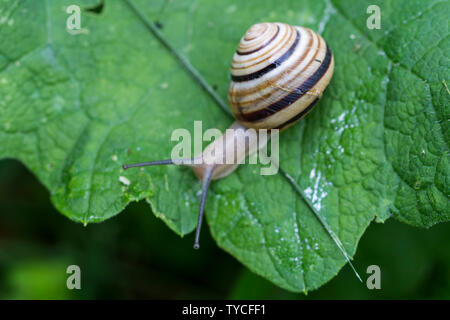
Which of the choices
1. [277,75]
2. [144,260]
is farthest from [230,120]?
[144,260]

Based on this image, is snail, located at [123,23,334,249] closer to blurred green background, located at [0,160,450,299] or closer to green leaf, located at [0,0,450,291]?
green leaf, located at [0,0,450,291]

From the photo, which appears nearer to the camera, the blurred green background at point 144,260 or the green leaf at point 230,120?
the green leaf at point 230,120

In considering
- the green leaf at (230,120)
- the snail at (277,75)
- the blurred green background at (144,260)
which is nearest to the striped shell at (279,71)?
the snail at (277,75)

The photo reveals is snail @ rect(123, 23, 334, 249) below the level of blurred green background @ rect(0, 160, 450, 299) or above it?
above

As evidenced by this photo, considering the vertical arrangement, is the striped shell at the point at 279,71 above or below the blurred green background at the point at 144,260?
above

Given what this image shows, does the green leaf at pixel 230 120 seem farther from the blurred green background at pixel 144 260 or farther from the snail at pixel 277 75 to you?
the blurred green background at pixel 144 260

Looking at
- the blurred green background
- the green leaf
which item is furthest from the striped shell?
the blurred green background

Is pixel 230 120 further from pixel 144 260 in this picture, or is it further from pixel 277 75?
pixel 144 260

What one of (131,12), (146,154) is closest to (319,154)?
(146,154)
